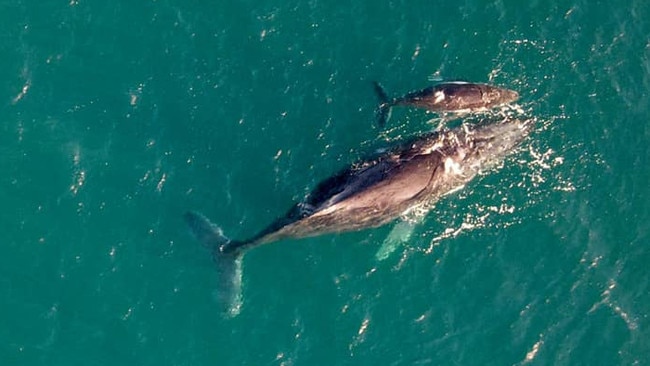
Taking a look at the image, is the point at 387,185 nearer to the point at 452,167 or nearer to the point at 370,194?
the point at 370,194

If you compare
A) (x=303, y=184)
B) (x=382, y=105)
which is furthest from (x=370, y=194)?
(x=382, y=105)

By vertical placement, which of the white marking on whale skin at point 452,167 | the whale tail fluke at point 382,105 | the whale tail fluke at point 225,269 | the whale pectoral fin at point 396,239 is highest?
the whale tail fluke at point 382,105

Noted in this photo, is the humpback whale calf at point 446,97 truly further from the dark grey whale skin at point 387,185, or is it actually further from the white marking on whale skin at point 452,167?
the white marking on whale skin at point 452,167

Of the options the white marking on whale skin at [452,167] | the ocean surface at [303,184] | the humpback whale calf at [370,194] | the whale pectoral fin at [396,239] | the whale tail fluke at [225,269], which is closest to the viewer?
the humpback whale calf at [370,194]

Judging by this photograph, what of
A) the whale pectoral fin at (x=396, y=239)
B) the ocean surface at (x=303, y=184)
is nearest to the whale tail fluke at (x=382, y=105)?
the ocean surface at (x=303, y=184)

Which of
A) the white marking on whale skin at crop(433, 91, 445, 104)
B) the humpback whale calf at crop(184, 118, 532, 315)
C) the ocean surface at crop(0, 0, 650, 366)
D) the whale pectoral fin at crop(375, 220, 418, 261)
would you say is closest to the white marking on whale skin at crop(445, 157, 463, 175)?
the humpback whale calf at crop(184, 118, 532, 315)

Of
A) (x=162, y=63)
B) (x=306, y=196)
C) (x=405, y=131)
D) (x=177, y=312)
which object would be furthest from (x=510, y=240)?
(x=162, y=63)
